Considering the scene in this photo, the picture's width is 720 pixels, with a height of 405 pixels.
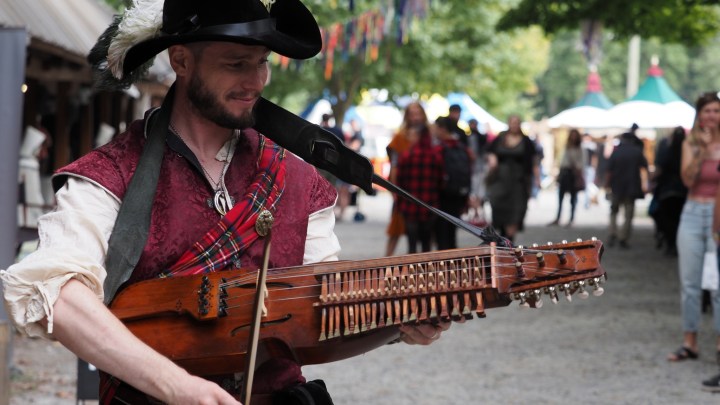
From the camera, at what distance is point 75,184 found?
281 centimetres

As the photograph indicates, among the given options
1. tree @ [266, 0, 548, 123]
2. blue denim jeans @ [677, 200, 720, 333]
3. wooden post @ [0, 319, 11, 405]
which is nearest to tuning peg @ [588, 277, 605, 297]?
wooden post @ [0, 319, 11, 405]

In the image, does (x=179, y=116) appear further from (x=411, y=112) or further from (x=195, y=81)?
(x=411, y=112)

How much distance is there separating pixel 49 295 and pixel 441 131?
11.1 meters

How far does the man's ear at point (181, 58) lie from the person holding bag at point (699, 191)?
6185mm

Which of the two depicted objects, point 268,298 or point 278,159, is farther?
point 278,159

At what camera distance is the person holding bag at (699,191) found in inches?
337

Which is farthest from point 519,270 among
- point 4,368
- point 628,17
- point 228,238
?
point 628,17

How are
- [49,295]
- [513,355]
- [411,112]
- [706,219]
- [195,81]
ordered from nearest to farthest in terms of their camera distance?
[49,295]
[195,81]
[706,219]
[513,355]
[411,112]

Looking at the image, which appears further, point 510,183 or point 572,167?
point 572,167

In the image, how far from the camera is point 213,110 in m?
2.95

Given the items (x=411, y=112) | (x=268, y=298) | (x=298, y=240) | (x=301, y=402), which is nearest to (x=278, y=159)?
(x=298, y=240)

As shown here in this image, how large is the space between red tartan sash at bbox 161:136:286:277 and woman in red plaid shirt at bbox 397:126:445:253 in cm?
979

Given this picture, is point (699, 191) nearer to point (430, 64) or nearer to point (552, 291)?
point (552, 291)

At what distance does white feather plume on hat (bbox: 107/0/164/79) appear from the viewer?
2988 millimetres
